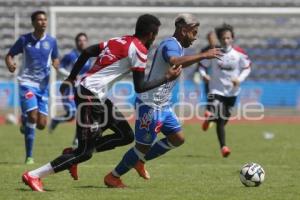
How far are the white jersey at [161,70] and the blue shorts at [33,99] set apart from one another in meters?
3.85

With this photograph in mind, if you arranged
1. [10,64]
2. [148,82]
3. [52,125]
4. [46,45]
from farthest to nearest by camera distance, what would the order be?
[52,125]
[46,45]
[10,64]
[148,82]

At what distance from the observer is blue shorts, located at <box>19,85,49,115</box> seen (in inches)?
523

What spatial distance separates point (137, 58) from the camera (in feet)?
29.3

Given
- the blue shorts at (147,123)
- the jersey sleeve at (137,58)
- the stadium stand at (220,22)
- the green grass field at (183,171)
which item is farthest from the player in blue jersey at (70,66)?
the stadium stand at (220,22)

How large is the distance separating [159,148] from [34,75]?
389cm

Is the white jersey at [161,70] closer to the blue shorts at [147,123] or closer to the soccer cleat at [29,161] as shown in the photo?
the blue shorts at [147,123]

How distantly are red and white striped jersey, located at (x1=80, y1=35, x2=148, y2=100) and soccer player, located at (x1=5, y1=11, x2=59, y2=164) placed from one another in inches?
167

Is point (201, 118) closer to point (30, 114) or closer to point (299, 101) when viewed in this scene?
point (299, 101)

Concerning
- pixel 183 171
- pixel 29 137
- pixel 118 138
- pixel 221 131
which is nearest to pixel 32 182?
pixel 118 138

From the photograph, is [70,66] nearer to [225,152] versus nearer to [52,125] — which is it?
[52,125]

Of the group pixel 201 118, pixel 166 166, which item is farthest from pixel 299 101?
pixel 166 166

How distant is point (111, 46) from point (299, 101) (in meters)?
18.9

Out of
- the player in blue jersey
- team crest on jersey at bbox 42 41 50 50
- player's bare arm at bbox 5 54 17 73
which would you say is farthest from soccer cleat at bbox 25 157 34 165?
the player in blue jersey

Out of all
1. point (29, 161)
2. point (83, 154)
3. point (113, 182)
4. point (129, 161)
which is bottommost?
point (29, 161)
